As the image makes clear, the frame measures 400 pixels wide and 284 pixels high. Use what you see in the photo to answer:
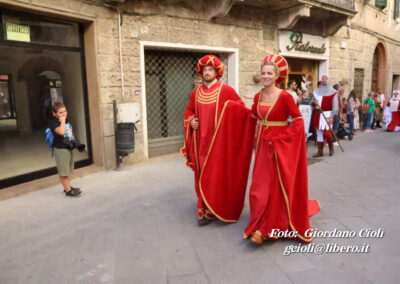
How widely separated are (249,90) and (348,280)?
246 inches

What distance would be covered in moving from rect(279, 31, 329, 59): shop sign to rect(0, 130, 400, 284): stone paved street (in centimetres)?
487

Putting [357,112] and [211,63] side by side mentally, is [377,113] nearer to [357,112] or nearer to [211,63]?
[357,112]

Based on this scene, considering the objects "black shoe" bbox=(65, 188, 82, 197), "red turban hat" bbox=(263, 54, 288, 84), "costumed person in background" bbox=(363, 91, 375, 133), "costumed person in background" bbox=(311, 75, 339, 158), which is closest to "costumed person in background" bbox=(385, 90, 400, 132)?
"costumed person in background" bbox=(363, 91, 375, 133)

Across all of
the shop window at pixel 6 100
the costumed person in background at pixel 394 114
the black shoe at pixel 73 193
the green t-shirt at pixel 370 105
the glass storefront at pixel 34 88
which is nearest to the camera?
the black shoe at pixel 73 193

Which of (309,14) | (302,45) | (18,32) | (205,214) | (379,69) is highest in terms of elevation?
(309,14)

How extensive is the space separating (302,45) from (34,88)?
7146mm

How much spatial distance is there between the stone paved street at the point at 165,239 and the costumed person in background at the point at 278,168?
8.0 inches

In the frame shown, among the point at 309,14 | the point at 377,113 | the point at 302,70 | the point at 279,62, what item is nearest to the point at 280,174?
the point at 279,62

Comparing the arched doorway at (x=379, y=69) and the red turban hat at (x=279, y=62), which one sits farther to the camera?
the arched doorway at (x=379, y=69)

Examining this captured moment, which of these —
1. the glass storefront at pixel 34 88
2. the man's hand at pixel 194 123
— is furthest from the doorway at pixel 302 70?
the man's hand at pixel 194 123

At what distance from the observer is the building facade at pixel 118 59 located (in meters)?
5.52

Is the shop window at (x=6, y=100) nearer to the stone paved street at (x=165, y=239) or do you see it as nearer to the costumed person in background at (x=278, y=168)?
the stone paved street at (x=165, y=239)

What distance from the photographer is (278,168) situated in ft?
9.92

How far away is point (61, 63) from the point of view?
6020 millimetres
